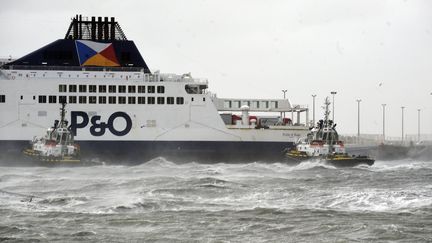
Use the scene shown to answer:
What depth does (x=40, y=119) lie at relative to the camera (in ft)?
160

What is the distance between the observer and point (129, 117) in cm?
4875

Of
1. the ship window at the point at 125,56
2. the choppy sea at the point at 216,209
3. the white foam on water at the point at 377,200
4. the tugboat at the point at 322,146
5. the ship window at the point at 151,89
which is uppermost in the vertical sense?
the ship window at the point at 125,56

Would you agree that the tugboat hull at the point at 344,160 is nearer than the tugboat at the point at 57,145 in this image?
Yes

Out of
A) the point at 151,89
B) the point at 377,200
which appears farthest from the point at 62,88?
the point at 377,200

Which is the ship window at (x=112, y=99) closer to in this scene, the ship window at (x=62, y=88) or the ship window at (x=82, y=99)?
the ship window at (x=82, y=99)

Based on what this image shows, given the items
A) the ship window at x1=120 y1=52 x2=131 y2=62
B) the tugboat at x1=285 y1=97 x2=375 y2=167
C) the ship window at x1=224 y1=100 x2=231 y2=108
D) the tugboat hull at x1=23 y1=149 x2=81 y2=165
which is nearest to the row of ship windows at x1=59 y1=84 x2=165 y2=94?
the ship window at x1=120 y1=52 x2=131 y2=62

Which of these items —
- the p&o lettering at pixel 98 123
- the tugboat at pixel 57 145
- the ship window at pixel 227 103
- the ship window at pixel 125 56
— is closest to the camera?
the tugboat at pixel 57 145

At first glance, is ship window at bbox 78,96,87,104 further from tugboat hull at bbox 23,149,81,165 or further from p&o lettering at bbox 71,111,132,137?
tugboat hull at bbox 23,149,81,165

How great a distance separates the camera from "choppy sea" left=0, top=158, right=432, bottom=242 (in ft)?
58.8

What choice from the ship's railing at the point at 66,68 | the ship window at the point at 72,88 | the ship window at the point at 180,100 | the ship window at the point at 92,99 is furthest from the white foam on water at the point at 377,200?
the ship's railing at the point at 66,68

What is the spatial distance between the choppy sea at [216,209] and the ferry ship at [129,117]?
1281cm

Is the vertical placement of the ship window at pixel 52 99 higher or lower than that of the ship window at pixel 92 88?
lower

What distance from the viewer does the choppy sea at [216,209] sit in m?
17.9

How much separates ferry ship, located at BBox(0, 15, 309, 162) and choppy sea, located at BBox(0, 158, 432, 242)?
42.0 ft
